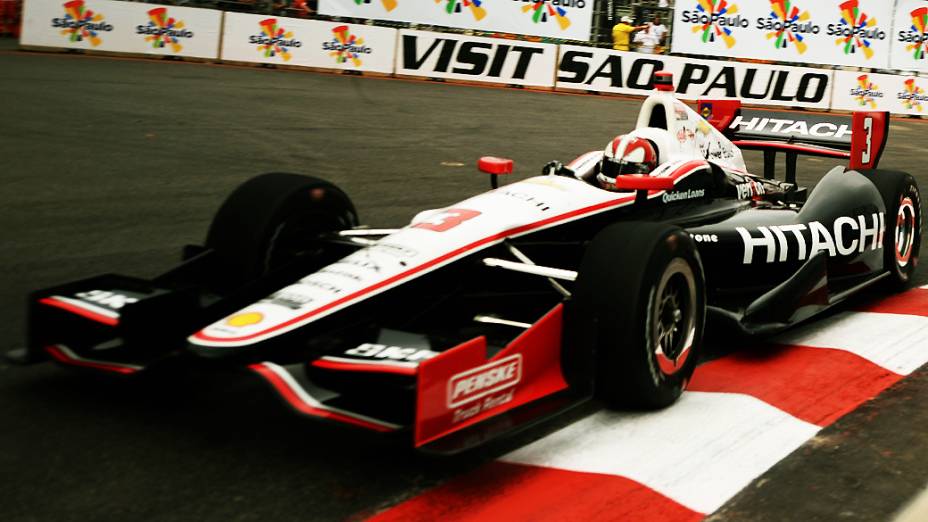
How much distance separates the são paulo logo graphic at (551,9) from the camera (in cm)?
2030

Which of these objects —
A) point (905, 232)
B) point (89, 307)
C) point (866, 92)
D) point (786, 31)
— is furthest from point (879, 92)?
point (89, 307)

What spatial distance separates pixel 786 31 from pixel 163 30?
11743 millimetres

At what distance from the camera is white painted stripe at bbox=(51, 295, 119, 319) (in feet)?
12.0

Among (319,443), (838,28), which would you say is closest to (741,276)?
(319,443)

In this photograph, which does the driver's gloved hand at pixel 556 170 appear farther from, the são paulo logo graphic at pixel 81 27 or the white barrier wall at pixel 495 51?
the são paulo logo graphic at pixel 81 27

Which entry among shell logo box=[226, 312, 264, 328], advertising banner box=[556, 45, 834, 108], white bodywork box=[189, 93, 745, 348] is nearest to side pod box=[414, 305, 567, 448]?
white bodywork box=[189, 93, 745, 348]

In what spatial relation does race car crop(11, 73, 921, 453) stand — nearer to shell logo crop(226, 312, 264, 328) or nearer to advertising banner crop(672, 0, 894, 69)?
shell logo crop(226, 312, 264, 328)

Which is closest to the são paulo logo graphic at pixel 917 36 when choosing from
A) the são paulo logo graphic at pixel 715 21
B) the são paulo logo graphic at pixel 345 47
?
the são paulo logo graphic at pixel 715 21

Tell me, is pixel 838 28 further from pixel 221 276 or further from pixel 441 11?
pixel 221 276

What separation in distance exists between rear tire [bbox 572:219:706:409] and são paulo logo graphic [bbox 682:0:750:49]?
1774cm

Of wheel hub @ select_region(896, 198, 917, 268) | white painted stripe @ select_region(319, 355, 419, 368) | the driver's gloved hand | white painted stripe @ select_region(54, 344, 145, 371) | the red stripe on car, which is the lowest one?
white painted stripe @ select_region(54, 344, 145, 371)

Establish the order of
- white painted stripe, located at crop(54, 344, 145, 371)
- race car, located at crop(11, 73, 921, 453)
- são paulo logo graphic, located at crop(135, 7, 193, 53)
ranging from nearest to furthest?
1. race car, located at crop(11, 73, 921, 453)
2. white painted stripe, located at crop(54, 344, 145, 371)
3. são paulo logo graphic, located at crop(135, 7, 193, 53)

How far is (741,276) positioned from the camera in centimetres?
513

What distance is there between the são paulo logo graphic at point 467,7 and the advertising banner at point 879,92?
7068mm
